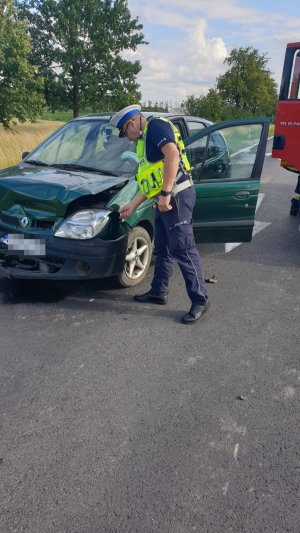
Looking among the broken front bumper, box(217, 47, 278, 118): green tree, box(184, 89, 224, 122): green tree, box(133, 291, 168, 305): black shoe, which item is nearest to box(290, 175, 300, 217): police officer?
box(133, 291, 168, 305): black shoe

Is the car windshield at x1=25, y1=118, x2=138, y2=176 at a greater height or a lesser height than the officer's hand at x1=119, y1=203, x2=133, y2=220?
greater

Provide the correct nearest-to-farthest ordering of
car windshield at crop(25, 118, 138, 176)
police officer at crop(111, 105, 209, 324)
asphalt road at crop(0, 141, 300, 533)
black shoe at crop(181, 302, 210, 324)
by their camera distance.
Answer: asphalt road at crop(0, 141, 300, 533) < police officer at crop(111, 105, 209, 324) < black shoe at crop(181, 302, 210, 324) < car windshield at crop(25, 118, 138, 176)

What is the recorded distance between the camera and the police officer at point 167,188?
3578mm

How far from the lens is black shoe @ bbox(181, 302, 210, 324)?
397 centimetres

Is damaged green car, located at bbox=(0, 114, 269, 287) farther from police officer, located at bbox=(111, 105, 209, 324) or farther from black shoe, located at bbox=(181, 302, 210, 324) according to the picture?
black shoe, located at bbox=(181, 302, 210, 324)

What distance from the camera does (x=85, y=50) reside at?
1081 inches

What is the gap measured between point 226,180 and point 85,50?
85.5 feet

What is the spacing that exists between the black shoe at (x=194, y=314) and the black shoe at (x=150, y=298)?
37 centimetres

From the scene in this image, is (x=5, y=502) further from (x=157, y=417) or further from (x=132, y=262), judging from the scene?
(x=132, y=262)

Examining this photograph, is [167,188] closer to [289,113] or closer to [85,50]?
[289,113]

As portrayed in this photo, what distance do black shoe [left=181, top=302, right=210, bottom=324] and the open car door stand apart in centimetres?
109

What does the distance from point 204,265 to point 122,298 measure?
1468mm

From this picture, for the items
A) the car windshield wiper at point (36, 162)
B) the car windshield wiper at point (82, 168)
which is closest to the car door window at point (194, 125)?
the car windshield wiper at point (82, 168)

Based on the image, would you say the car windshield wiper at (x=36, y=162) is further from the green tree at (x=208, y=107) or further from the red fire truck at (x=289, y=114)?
the green tree at (x=208, y=107)
